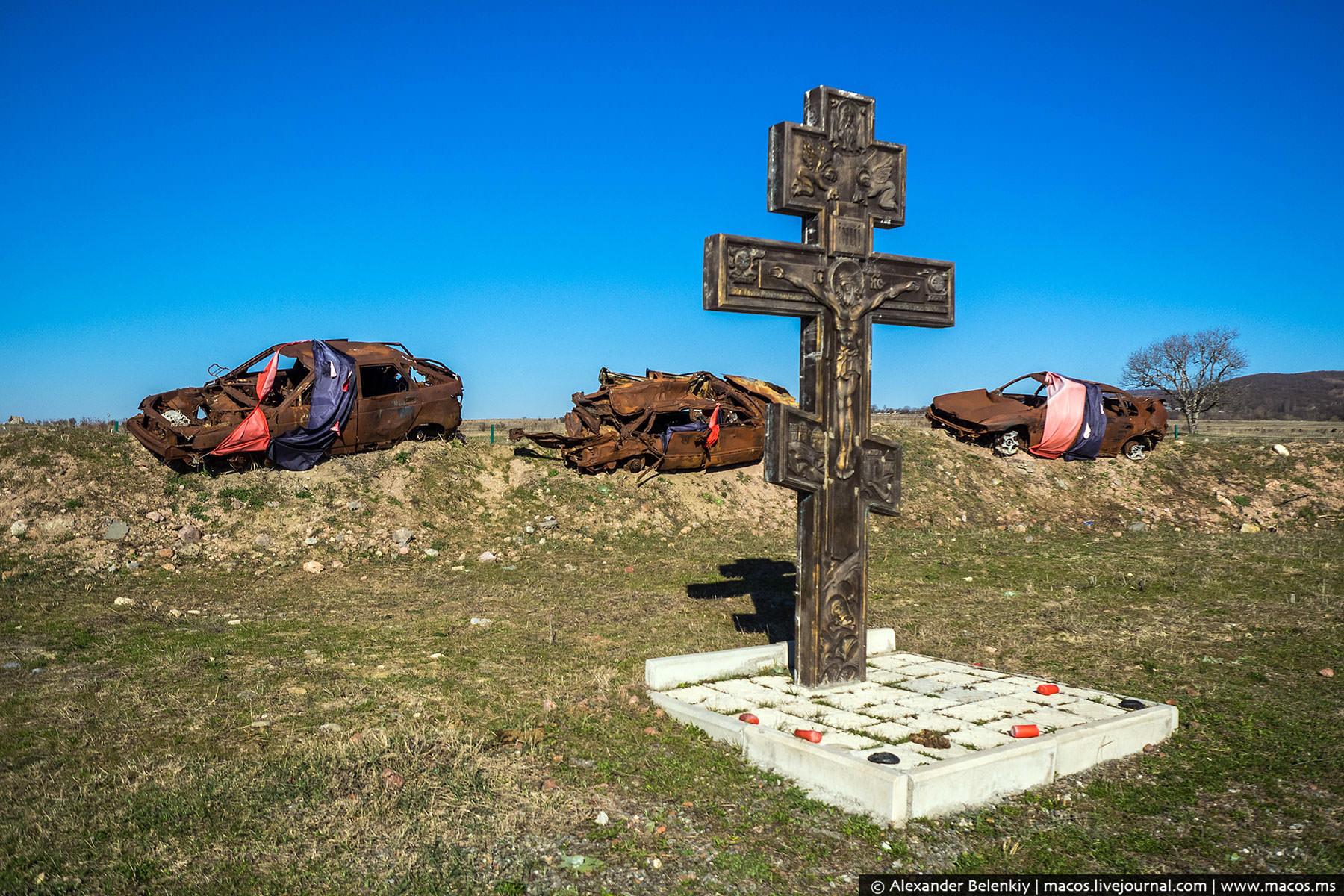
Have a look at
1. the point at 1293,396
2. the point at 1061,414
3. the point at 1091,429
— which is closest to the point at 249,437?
the point at 1061,414

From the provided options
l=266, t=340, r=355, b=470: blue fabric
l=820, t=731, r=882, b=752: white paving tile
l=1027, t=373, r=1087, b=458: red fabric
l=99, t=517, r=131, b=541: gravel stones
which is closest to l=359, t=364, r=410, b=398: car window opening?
l=266, t=340, r=355, b=470: blue fabric

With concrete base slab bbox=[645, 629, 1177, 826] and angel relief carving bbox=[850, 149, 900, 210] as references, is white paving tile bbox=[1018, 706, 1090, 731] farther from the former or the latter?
angel relief carving bbox=[850, 149, 900, 210]

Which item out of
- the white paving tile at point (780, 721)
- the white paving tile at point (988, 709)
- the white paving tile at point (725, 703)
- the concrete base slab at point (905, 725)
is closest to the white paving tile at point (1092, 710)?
the concrete base slab at point (905, 725)

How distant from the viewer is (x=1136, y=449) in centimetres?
2283

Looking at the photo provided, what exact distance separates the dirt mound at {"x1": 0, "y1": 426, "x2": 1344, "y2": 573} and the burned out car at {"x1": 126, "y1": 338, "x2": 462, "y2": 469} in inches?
15.5

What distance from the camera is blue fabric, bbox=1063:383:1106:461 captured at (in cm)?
2188

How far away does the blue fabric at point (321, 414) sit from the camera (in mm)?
15086

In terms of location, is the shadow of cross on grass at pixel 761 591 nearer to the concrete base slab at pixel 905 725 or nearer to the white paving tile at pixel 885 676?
the white paving tile at pixel 885 676

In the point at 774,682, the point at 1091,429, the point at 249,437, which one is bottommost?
the point at 774,682

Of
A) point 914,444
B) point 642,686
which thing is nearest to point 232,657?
point 642,686

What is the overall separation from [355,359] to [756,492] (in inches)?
323

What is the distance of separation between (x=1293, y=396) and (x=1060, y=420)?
128 meters

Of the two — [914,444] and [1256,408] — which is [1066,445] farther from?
[1256,408]

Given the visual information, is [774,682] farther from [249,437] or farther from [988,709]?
[249,437]
